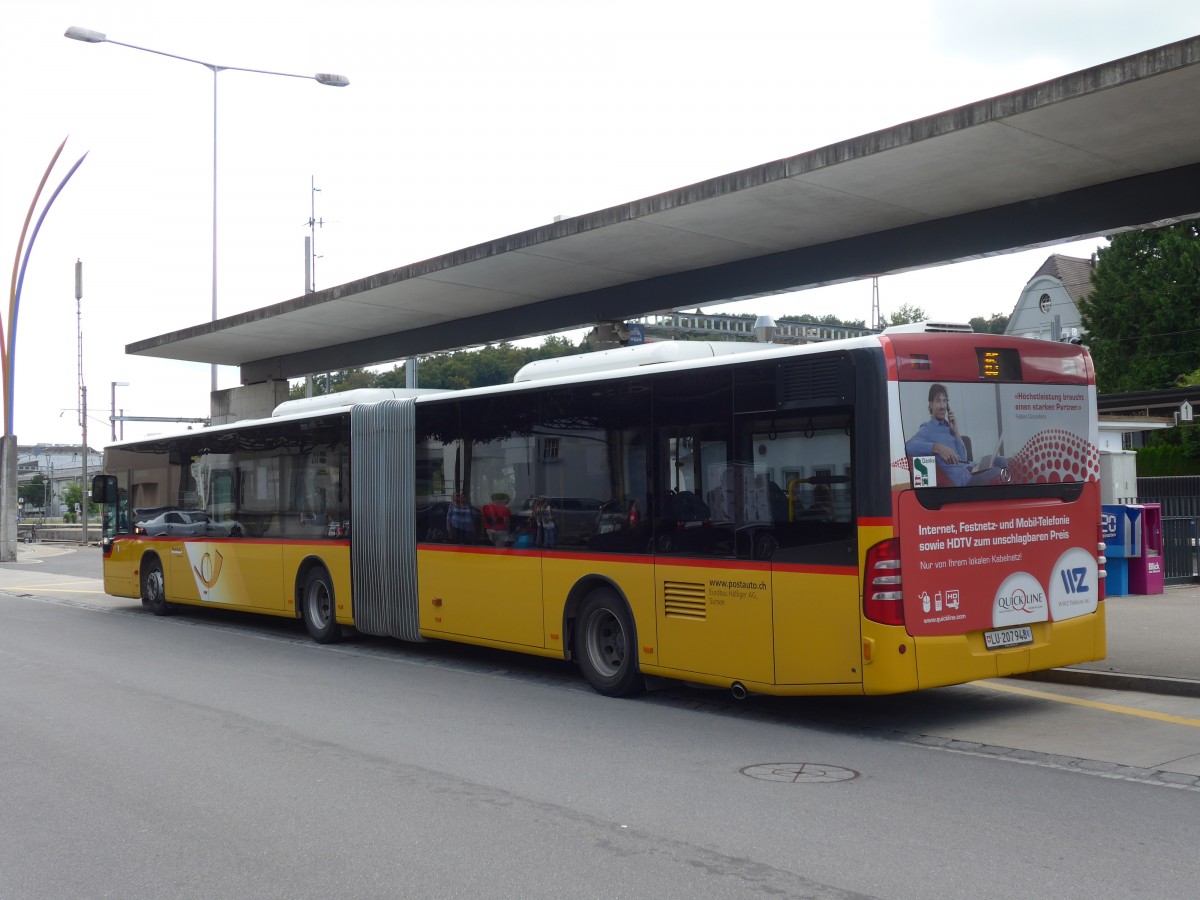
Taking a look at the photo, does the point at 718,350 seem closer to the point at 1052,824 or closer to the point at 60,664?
the point at 1052,824

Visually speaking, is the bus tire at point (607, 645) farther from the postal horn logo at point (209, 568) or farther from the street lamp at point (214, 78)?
the street lamp at point (214, 78)

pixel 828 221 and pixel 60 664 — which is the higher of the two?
pixel 828 221

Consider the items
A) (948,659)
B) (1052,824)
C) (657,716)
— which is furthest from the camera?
(657,716)

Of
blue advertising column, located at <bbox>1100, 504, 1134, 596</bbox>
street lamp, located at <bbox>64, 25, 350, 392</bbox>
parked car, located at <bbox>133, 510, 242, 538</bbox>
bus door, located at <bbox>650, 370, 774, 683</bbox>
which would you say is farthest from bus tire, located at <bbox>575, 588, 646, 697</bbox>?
street lamp, located at <bbox>64, 25, 350, 392</bbox>

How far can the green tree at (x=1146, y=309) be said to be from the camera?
171ft

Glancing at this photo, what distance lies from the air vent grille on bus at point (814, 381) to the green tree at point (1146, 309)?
1886 inches

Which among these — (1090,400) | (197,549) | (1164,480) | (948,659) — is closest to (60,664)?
(197,549)

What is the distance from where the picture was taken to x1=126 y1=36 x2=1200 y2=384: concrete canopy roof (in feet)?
34.7

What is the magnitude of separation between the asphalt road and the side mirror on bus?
9340 mm

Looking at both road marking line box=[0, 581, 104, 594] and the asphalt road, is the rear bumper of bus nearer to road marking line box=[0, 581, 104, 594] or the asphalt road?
the asphalt road

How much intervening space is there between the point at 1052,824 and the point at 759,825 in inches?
60.6

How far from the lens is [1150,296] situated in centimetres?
5247

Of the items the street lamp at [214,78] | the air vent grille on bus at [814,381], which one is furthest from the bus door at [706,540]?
the street lamp at [214,78]

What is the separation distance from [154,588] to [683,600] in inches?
530
